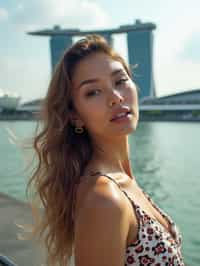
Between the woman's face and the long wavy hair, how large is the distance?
0.8 inches

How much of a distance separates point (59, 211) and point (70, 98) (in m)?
0.22

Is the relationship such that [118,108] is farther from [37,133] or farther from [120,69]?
[37,133]

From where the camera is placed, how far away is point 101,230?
68 centimetres

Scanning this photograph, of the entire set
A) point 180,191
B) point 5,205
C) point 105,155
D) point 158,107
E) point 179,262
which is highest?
point 105,155

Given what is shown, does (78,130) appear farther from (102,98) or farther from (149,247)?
(149,247)

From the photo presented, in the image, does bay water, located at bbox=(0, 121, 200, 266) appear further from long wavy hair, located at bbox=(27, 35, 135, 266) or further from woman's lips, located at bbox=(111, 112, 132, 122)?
woman's lips, located at bbox=(111, 112, 132, 122)

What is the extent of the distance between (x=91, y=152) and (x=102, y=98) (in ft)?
0.43

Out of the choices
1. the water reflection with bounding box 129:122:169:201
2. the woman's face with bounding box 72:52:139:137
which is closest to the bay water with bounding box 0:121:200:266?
the water reflection with bounding box 129:122:169:201

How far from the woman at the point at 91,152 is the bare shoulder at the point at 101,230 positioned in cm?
2

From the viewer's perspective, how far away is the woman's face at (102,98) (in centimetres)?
85

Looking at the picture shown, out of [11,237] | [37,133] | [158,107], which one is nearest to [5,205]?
[11,237]

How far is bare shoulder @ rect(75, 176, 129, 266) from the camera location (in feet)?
2.25

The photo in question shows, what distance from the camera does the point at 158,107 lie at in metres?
41.1

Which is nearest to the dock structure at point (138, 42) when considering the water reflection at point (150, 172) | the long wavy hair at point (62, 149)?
the water reflection at point (150, 172)
